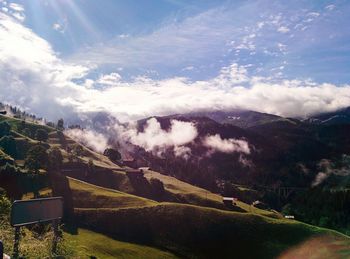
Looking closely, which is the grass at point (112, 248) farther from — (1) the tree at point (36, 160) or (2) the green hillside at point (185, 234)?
(1) the tree at point (36, 160)

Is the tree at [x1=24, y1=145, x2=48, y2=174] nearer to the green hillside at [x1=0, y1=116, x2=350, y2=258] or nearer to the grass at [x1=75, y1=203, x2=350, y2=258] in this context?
the green hillside at [x1=0, y1=116, x2=350, y2=258]

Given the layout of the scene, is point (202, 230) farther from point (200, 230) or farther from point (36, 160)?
point (36, 160)

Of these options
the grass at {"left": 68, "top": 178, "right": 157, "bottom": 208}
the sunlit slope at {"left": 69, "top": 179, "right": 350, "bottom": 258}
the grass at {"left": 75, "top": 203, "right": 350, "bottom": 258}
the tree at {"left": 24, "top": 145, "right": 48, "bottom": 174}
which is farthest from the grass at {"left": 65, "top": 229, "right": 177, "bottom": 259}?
the tree at {"left": 24, "top": 145, "right": 48, "bottom": 174}

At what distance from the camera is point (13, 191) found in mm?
147625

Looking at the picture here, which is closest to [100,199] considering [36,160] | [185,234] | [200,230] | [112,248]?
[36,160]

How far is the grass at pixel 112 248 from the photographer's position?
11200 centimetres

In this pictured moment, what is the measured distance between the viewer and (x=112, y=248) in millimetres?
117188

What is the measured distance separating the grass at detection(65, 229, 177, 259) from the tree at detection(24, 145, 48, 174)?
49.9 m

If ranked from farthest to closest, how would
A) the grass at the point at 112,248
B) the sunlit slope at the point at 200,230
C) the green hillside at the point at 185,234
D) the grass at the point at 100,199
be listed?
the grass at the point at 100,199 → the sunlit slope at the point at 200,230 → the green hillside at the point at 185,234 → the grass at the point at 112,248

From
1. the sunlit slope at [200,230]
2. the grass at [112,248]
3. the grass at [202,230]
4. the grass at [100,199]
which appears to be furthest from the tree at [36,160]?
the grass at [112,248]

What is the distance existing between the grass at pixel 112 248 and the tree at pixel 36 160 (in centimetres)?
4989

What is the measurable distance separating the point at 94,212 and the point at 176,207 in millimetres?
29544

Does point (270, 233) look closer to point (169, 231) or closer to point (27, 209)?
point (169, 231)

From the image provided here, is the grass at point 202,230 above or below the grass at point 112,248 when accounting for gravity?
above
